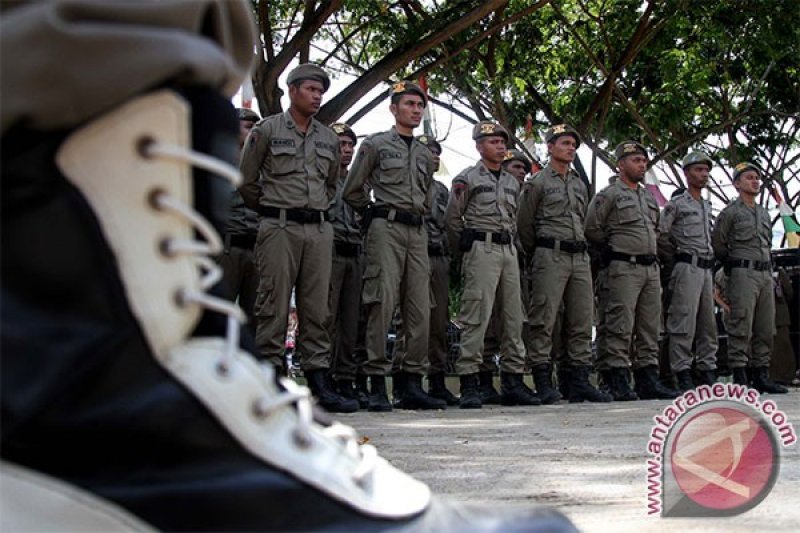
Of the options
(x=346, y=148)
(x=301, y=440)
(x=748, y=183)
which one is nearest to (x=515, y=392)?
(x=346, y=148)

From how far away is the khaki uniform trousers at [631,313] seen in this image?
8.42 m

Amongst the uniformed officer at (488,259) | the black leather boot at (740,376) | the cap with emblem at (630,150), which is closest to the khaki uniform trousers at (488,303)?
the uniformed officer at (488,259)

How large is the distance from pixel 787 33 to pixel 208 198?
12.1 meters

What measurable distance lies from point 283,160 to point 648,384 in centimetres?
384

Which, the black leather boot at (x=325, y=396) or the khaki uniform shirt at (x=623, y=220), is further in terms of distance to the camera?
the khaki uniform shirt at (x=623, y=220)

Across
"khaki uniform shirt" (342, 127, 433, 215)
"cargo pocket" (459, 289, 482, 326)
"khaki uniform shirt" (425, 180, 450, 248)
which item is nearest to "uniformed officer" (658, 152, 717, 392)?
"khaki uniform shirt" (425, 180, 450, 248)

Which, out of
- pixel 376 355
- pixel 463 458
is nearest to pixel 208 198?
pixel 463 458

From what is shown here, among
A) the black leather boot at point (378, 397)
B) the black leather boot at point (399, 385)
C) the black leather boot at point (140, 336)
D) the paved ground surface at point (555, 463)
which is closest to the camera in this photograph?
the black leather boot at point (140, 336)

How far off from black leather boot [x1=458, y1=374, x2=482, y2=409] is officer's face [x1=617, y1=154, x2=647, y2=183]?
238 centimetres

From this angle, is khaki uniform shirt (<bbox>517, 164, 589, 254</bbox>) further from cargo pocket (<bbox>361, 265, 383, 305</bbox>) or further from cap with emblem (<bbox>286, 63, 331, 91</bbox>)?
cap with emblem (<bbox>286, 63, 331, 91</bbox>)

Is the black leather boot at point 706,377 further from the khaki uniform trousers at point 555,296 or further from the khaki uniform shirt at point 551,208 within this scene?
the khaki uniform shirt at point 551,208

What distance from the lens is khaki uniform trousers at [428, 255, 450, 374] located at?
7809mm

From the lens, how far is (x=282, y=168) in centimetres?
619

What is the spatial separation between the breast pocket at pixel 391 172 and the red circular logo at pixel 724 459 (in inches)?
151
